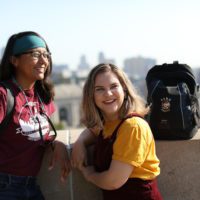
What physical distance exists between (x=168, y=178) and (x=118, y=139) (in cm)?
85

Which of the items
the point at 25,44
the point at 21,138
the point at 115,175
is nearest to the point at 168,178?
the point at 115,175

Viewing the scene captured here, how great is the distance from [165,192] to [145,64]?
629ft

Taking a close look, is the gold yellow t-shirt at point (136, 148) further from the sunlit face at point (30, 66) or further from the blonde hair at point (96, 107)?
the sunlit face at point (30, 66)

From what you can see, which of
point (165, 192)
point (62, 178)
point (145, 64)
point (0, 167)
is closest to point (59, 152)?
point (62, 178)

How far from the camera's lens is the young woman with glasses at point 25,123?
2549mm

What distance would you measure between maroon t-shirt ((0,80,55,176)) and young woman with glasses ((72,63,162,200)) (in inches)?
11.0

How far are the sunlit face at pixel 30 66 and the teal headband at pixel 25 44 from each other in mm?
31

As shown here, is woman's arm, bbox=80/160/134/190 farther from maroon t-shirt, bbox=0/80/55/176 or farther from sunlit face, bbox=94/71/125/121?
maroon t-shirt, bbox=0/80/55/176

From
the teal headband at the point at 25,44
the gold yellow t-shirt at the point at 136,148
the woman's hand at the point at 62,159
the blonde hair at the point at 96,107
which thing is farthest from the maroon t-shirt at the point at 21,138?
the gold yellow t-shirt at the point at 136,148

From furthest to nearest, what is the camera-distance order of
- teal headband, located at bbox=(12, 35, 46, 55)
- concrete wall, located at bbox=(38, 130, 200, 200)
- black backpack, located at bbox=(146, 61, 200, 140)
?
1. concrete wall, located at bbox=(38, 130, 200, 200)
2. black backpack, located at bbox=(146, 61, 200, 140)
3. teal headband, located at bbox=(12, 35, 46, 55)

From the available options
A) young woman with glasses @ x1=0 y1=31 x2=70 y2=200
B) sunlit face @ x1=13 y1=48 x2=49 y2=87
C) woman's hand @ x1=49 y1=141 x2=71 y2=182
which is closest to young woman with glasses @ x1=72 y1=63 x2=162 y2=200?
woman's hand @ x1=49 y1=141 x2=71 y2=182

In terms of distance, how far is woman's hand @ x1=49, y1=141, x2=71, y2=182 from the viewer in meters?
2.77

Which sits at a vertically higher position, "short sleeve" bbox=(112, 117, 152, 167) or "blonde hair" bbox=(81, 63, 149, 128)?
"blonde hair" bbox=(81, 63, 149, 128)

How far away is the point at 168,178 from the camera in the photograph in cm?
299
